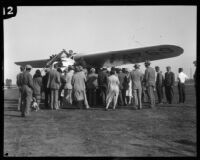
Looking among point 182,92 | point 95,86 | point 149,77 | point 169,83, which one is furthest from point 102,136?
point 182,92

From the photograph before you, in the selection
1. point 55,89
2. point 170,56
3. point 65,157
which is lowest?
point 65,157

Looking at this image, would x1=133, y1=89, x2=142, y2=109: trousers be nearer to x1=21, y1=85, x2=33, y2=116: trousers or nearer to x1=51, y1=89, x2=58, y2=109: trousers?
x1=51, y1=89, x2=58, y2=109: trousers

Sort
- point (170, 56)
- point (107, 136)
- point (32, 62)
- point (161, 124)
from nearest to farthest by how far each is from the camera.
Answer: point (107, 136) < point (161, 124) < point (170, 56) < point (32, 62)

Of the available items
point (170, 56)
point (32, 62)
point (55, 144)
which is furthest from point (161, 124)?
point (32, 62)

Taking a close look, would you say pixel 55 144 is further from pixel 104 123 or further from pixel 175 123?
pixel 175 123

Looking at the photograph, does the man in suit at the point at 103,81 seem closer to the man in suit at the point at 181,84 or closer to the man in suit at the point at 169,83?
the man in suit at the point at 169,83

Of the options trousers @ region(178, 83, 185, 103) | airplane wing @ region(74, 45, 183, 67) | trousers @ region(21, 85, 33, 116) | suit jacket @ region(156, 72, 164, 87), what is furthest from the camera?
airplane wing @ region(74, 45, 183, 67)

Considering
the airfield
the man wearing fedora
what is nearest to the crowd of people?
the man wearing fedora
